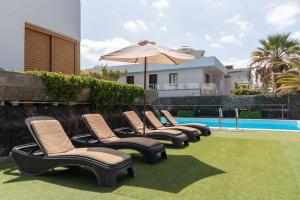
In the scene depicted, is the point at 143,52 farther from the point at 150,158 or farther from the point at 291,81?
the point at 291,81

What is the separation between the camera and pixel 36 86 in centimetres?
694

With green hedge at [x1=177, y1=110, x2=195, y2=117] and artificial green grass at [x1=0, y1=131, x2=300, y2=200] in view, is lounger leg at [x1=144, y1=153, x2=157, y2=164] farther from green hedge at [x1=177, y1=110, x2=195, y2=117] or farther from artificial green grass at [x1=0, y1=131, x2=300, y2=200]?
green hedge at [x1=177, y1=110, x2=195, y2=117]

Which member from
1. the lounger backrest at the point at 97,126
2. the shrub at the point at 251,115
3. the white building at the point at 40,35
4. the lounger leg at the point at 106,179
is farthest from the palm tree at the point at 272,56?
→ the lounger leg at the point at 106,179

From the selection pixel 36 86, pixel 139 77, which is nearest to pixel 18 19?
pixel 36 86

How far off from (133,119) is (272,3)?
8.27 m

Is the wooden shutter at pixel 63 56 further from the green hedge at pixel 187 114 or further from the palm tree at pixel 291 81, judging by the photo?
the palm tree at pixel 291 81

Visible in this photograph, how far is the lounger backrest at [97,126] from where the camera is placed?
22.1 feet

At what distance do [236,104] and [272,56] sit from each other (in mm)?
6809

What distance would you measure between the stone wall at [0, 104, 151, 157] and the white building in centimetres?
265

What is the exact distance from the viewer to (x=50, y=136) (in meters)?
5.12

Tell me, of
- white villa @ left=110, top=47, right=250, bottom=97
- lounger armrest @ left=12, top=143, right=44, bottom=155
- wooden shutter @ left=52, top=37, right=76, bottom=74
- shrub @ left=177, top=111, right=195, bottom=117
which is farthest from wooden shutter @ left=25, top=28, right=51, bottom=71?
white villa @ left=110, top=47, right=250, bottom=97

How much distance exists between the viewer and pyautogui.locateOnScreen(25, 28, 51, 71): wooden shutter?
9969 mm

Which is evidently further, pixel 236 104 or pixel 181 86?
pixel 181 86

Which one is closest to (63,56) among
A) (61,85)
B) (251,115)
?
(61,85)
